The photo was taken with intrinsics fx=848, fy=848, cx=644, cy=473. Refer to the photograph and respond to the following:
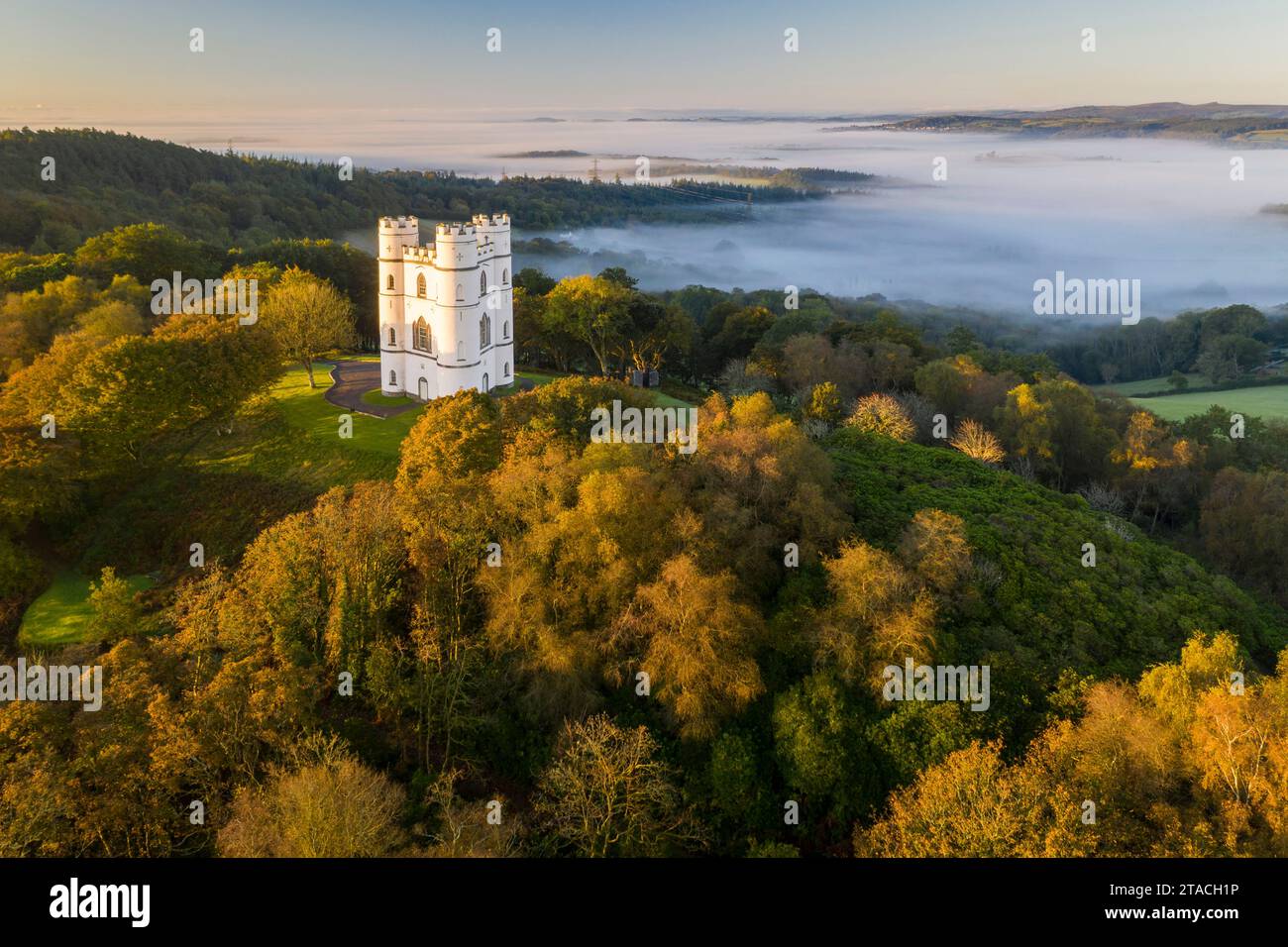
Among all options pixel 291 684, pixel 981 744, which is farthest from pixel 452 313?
pixel 981 744

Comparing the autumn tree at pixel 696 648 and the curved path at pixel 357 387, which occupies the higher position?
the curved path at pixel 357 387

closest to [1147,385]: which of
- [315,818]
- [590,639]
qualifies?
[590,639]

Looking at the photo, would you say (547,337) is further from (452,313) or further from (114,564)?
(114,564)

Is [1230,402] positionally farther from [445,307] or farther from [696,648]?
[696,648]

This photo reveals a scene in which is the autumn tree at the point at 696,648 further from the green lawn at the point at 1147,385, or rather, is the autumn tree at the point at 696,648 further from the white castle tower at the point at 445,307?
the green lawn at the point at 1147,385

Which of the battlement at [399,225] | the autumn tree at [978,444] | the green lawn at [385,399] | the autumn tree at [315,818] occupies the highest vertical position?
the battlement at [399,225]

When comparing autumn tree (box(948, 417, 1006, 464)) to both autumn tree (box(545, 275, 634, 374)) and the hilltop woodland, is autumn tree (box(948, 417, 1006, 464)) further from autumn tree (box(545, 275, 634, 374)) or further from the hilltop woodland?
autumn tree (box(545, 275, 634, 374))

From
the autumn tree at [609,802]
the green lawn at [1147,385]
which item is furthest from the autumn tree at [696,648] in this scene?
the green lawn at [1147,385]
